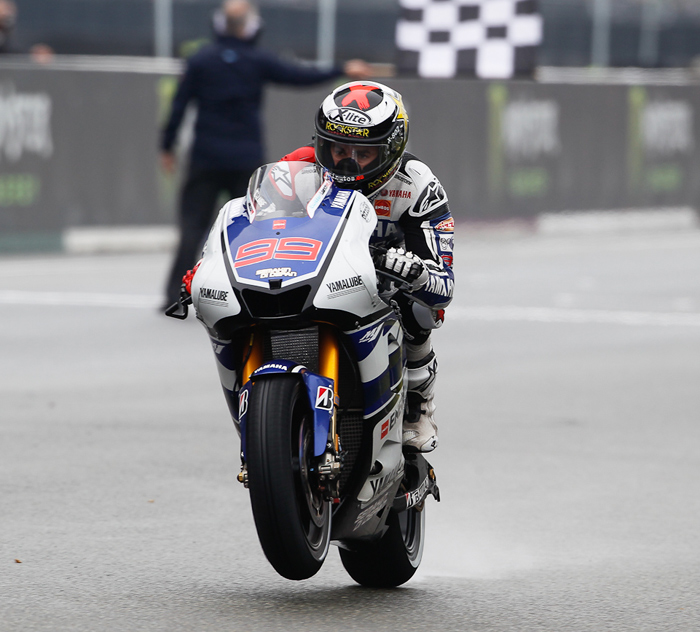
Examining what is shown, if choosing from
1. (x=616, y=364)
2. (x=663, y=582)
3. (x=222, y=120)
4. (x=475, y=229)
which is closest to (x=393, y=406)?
(x=663, y=582)

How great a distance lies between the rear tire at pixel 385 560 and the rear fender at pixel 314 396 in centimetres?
67

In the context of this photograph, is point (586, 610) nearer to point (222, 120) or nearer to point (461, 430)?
point (461, 430)

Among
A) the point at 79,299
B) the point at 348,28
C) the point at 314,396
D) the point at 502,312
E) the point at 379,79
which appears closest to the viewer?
the point at 314,396

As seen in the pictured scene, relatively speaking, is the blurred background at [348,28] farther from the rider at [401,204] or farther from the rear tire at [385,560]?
the rear tire at [385,560]

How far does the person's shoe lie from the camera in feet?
14.7

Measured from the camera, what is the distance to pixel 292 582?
4383 mm

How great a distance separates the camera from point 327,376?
3.80 metres

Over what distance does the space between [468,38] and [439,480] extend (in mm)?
11269

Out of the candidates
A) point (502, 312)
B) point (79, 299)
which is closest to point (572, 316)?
point (502, 312)

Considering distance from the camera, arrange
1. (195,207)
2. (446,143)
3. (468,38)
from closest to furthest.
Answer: (195,207) → (446,143) → (468,38)

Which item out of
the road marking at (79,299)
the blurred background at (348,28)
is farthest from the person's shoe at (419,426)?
the blurred background at (348,28)

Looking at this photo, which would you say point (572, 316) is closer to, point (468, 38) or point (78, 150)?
point (78, 150)

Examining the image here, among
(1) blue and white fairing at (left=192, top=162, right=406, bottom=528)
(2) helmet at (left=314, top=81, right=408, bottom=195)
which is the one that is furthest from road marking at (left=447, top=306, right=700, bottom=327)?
(1) blue and white fairing at (left=192, top=162, right=406, bottom=528)

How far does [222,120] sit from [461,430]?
14.3ft
